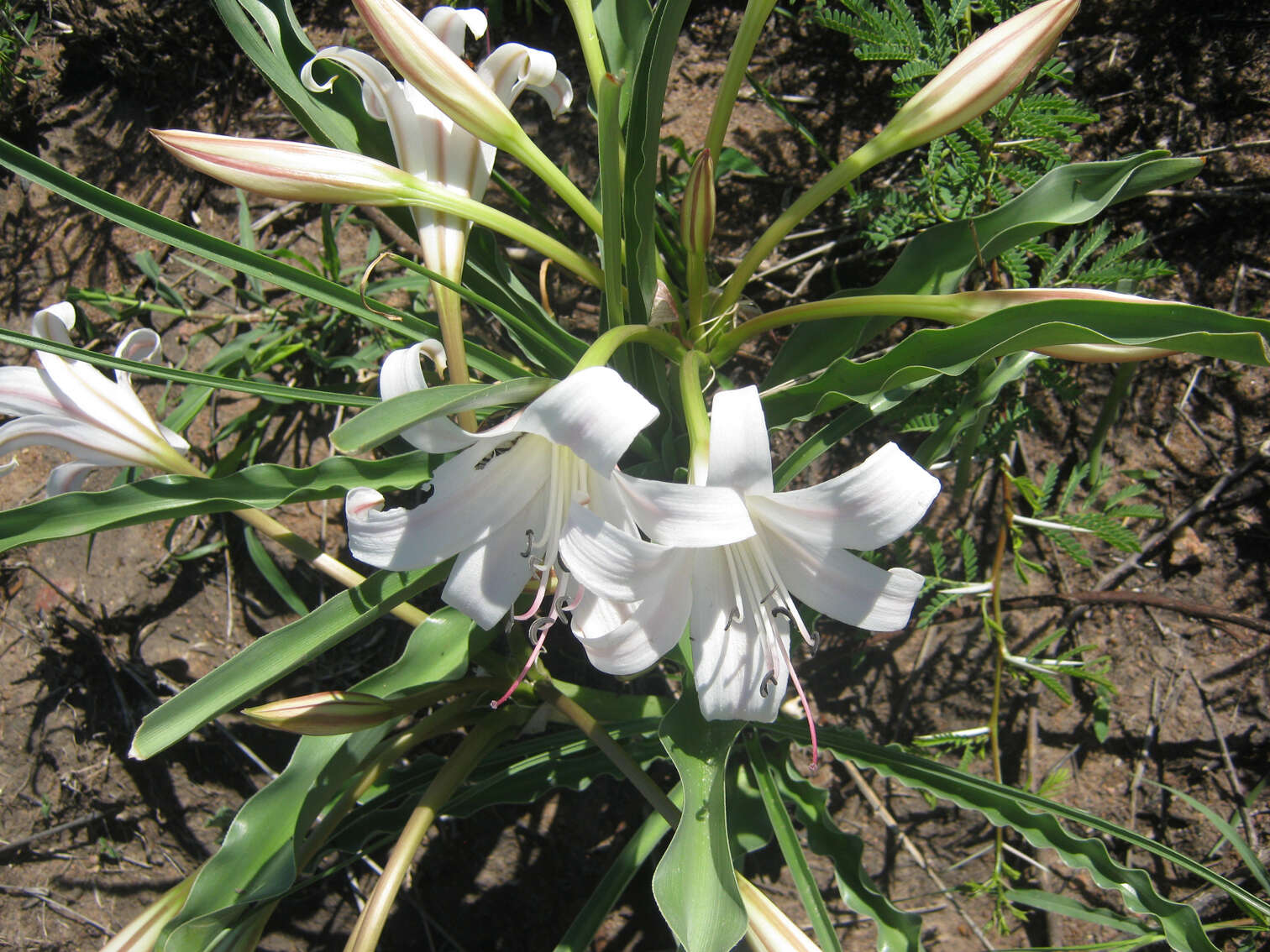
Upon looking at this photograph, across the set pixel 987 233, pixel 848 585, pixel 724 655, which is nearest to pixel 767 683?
pixel 724 655

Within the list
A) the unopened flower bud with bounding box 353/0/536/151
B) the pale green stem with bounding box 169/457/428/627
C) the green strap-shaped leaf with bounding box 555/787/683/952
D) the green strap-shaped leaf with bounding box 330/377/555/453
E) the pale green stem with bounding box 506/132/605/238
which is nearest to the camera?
the green strap-shaped leaf with bounding box 330/377/555/453

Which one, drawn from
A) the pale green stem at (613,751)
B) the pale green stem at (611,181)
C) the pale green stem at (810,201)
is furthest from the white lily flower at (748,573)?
the pale green stem at (810,201)

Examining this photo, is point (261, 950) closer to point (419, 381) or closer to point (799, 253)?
point (419, 381)

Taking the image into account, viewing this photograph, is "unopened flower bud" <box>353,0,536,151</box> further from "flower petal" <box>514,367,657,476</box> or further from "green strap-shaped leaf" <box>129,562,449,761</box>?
"green strap-shaped leaf" <box>129,562,449,761</box>

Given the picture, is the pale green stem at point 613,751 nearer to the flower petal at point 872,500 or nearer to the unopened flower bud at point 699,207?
the flower petal at point 872,500

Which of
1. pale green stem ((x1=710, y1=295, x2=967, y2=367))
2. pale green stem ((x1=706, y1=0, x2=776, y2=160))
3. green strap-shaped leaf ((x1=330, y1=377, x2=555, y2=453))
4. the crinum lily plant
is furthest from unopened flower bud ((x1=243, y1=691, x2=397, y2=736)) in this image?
pale green stem ((x1=706, y1=0, x2=776, y2=160))

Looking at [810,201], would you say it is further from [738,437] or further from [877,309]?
[738,437]
